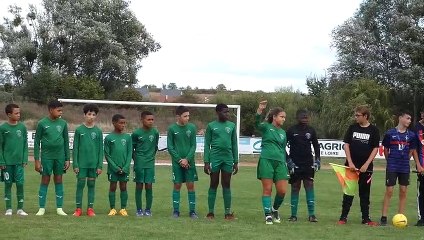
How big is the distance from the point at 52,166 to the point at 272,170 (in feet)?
13.1

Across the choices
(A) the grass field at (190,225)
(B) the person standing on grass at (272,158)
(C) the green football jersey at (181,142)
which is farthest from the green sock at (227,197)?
(C) the green football jersey at (181,142)

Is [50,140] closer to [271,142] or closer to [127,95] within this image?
[271,142]

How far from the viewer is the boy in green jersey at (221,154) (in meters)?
12.0

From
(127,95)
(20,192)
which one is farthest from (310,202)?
(127,95)

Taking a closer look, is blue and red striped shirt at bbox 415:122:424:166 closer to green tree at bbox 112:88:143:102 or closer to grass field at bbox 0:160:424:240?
grass field at bbox 0:160:424:240

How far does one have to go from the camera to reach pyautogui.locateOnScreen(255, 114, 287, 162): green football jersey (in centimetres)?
1170

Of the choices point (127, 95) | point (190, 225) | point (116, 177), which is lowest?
point (190, 225)

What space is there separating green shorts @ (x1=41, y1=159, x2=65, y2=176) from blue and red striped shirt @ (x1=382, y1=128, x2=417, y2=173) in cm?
594

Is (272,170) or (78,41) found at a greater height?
(78,41)

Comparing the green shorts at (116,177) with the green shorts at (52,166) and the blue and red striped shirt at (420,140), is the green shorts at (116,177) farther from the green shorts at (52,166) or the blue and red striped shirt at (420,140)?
the blue and red striped shirt at (420,140)

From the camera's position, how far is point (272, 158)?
1167 cm

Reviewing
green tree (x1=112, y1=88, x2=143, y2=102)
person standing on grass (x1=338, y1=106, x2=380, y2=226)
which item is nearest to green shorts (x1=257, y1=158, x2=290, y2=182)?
person standing on grass (x1=338, y1=106, x2=380, y2=226)

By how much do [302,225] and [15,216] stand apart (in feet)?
16.2

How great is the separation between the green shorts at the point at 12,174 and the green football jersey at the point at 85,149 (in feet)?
3.18
